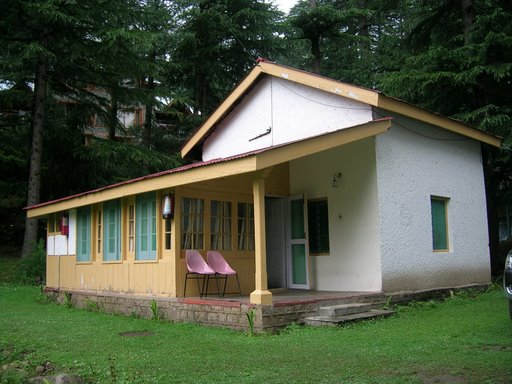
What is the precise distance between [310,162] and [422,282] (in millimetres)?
3443

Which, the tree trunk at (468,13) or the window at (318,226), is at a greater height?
the tree trunk at (468,13)

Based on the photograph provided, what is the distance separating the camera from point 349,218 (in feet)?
35.5

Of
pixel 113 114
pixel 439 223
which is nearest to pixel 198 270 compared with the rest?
pixel 439 223

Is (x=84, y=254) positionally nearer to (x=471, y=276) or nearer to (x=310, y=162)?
(x=310, y=162)

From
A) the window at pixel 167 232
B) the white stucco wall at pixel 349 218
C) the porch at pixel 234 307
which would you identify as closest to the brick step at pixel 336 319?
the porch at pixel 234 307

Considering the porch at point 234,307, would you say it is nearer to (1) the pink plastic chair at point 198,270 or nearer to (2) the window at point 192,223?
(1) the pink plastic chair at point 198,270

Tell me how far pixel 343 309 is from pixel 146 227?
4561 millimetres

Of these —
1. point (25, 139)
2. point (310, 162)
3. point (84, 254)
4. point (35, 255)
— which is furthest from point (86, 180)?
point (310, 162)

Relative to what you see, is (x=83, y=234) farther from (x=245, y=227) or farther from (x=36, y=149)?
(x=36, y=149)

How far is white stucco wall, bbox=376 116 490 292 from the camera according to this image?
10.5m

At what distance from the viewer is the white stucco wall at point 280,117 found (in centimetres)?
1145

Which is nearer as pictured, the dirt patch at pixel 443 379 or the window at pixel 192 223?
the dirt patch at pixel 443 379

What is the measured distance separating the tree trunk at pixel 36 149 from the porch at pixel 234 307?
814 centimetres

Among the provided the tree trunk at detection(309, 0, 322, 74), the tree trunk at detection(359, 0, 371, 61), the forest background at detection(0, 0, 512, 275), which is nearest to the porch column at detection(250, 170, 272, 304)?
the forest background at detection(0, 0, 512, 275)
